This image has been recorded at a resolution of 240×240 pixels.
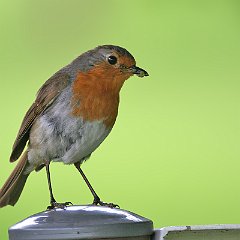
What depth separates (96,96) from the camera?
466cm

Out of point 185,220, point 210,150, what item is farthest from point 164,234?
point 210,150

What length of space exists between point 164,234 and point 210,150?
11.4 ft

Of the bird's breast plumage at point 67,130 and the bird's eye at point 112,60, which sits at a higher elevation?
the bird's eye at point 112,60

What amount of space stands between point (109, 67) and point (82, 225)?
5.18 feet

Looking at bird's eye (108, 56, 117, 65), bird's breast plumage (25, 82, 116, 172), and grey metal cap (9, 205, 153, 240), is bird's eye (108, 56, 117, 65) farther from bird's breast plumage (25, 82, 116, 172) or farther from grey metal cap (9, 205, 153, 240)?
grey metal cap (9, 205, 153, 240)

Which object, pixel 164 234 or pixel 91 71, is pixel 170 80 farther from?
pixel 164 234

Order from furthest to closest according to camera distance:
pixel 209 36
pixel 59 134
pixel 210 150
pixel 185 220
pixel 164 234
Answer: pixel 209 36
pixel 210 150
pixel 185 220
pixel 59 134
pixel 164 234

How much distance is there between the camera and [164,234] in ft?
11.0

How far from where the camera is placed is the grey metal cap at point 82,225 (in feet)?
10.8

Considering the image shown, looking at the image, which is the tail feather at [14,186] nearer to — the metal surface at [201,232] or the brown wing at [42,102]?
the brown wing at [42,102]

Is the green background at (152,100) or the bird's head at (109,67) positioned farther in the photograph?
the green background at (152,100)

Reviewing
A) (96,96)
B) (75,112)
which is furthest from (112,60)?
(75,112)

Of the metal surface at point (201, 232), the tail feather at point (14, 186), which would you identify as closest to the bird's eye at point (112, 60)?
the tail feather at point (14, 186)

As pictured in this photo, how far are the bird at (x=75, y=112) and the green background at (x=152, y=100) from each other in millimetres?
1449
